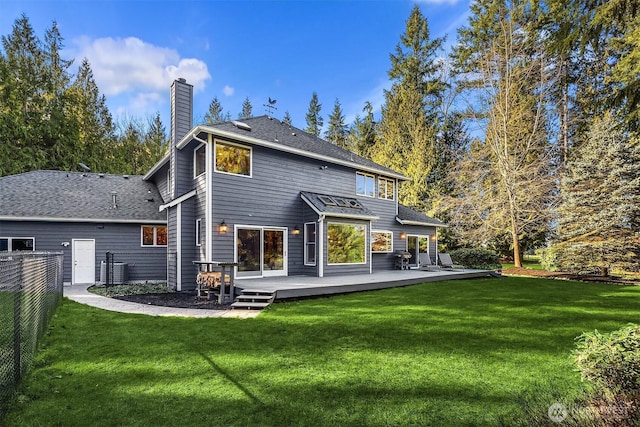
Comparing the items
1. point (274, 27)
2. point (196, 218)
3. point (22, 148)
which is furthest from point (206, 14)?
point (22, 148)

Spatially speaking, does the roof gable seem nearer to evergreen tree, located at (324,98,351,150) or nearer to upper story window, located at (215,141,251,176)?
upper story window, located at (215,141,251,176)

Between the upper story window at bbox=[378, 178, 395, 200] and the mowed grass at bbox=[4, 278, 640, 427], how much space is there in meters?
9.41

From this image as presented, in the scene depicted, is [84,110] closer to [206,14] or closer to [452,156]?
[206,14]

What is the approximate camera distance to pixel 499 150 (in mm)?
18219

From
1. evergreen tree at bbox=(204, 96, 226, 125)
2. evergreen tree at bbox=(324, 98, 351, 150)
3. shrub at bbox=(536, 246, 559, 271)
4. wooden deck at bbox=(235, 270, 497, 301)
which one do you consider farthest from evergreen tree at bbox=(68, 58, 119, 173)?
shrub at bbox=(536, 246, 559, 271)

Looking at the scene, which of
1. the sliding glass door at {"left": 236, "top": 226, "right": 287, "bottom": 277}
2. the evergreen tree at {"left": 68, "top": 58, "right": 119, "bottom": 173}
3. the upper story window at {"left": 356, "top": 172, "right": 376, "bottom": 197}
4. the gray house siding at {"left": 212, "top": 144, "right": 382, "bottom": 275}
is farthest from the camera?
the evergreen tree at {"left": 68, "top": 58, "right": 119, "bottom": 173}

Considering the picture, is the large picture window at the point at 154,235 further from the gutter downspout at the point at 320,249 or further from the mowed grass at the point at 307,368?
the mowed grass at the point at 307,368

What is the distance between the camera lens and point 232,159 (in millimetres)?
10516

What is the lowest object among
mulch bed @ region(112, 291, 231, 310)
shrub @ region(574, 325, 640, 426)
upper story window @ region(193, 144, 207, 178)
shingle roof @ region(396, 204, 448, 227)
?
mulch bed @ region(112, 291, 231, 310)

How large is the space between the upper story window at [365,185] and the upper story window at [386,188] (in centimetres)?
46

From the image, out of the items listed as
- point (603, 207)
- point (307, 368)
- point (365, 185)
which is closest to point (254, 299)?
point (307, 368)

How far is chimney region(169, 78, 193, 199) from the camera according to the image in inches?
460

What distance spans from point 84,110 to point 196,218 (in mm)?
19500

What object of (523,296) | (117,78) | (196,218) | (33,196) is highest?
(117,78)
